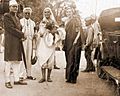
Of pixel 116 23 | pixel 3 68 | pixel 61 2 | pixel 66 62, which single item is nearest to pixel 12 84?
pixel 3 68

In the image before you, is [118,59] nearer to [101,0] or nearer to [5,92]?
[101,0]

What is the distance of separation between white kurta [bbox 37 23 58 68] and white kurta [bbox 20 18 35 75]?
9 cm

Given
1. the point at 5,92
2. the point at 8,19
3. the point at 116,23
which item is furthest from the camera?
the point at 116,23

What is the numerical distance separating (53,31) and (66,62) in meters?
0.21

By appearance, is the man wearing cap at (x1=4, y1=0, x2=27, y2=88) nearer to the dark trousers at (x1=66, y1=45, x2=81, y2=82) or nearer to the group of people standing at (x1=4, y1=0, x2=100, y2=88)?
the group of people standing at (x1=4, y1=0, x2=100, y2=88)

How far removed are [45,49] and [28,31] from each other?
0.25 m

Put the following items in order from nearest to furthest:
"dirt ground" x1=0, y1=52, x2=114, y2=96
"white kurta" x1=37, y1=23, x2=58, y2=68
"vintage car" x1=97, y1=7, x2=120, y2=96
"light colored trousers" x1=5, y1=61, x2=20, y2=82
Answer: "dirt ground" x1=0, y1=52, x2=114, y2=96 → "vintage car" x1=97, y1=7, x2=120, y2=96 → "light colored trousers" x1=5, y1=61, x2=20, y2=82 → "white kurta" x1=37, y1=23, x2=58, y2=68

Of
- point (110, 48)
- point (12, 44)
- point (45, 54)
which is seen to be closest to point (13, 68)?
point (12, 44)

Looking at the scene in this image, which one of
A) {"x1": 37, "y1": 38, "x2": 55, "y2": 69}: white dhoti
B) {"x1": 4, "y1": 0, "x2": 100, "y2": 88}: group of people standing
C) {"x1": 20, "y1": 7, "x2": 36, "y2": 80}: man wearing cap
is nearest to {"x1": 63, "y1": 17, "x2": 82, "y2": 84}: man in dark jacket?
{"x1": 4, "y1": 0, "x2": 100, "y2": 88}: group of people standing

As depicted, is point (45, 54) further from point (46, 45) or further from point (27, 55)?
point (27, 55)

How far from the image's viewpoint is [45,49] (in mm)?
2668

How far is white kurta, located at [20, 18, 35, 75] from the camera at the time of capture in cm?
230

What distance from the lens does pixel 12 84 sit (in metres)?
2.31

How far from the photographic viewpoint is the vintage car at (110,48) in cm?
226
